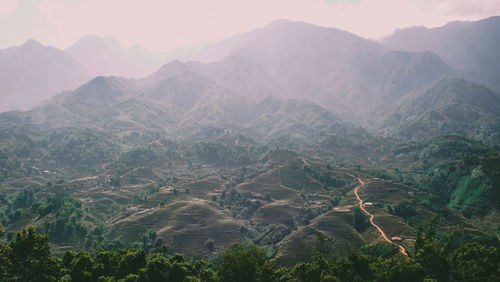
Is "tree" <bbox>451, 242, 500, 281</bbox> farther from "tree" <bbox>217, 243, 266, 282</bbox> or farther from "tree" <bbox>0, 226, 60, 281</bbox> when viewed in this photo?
"tree" <bbox>0, 226, 60, 281</bbox>

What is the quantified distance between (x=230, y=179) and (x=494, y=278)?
149m

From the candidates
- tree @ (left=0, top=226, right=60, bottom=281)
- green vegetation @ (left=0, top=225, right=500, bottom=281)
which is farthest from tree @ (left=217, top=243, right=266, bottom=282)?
tree @ (left=0, top=226, right=60, bottom=281)

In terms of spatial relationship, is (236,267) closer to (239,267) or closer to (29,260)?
(239,267)

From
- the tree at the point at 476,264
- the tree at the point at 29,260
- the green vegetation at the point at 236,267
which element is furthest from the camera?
the green vegetation at the point at 236,267

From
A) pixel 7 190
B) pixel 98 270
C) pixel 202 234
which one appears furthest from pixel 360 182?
pixel 7 190

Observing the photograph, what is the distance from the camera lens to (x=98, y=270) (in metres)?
53.5

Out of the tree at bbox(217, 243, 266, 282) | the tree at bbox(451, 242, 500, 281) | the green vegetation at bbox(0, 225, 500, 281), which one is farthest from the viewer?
the tree at bbox(217, 243, 266, 282)

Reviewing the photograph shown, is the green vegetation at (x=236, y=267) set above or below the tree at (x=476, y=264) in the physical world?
below

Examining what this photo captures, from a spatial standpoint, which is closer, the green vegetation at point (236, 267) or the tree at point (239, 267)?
the green vegetation at point (236, 267)

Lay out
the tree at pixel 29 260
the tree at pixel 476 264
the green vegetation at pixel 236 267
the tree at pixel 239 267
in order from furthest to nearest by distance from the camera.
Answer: the tree at pixel 239 267
the green vegetation at pixel 236 267
the tree at pixel 29 260
the tree at pixel 476 264

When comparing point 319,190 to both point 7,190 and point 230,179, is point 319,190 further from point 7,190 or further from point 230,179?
point 7,190

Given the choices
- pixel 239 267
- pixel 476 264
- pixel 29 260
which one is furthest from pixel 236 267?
pixel 476 264

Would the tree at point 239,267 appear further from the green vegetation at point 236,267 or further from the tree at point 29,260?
the tree at point 29,260

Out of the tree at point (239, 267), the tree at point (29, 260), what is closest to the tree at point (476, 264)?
the tree at point (239, 267)
